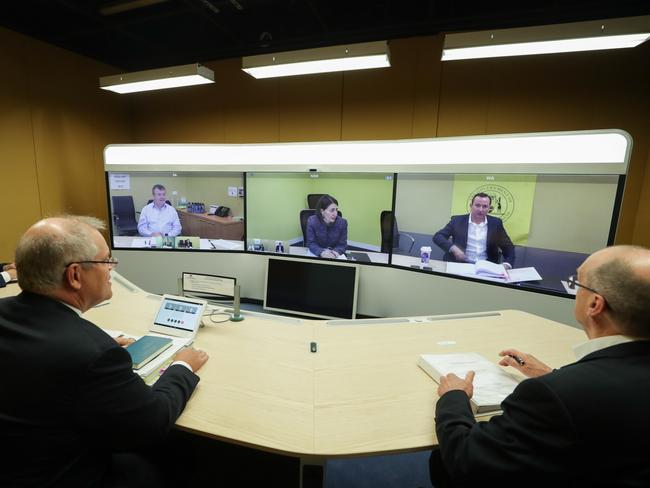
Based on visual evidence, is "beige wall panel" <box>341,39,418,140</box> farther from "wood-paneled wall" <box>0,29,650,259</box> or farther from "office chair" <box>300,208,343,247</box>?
"office chair" <box>300,208,343,247</box>

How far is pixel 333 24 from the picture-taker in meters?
3.48

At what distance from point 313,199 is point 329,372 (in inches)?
92.9

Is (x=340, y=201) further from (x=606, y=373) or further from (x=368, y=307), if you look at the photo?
(x=606, y=373)

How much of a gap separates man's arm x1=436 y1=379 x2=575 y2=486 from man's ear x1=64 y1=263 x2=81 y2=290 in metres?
1.20

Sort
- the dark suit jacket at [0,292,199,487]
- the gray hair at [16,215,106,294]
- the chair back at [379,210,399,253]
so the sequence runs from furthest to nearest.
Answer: the chair back at [379,210,399,253] → the gray hair at [16,215,106,294] → the dark suit jacket at [0,292,199,487]

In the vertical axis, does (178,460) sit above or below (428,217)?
below

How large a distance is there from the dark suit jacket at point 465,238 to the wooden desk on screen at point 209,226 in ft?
7.36

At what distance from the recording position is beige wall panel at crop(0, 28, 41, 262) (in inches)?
138

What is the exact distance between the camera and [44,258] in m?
0.94

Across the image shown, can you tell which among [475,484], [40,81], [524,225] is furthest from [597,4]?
[40,81]

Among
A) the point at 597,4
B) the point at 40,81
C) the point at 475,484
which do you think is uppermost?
the point at 597,4

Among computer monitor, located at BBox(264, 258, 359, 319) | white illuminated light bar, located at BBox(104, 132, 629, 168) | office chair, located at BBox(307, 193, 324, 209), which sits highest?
white illuminated light bar, located at BBox(104, 132, 629, 168)

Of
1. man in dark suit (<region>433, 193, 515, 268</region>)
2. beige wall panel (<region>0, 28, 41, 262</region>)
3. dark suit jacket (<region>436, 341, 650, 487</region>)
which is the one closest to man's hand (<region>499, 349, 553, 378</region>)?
dark suit jacket (<region>436, 341, 650, 487</region>)

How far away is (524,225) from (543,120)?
4.67 feet
